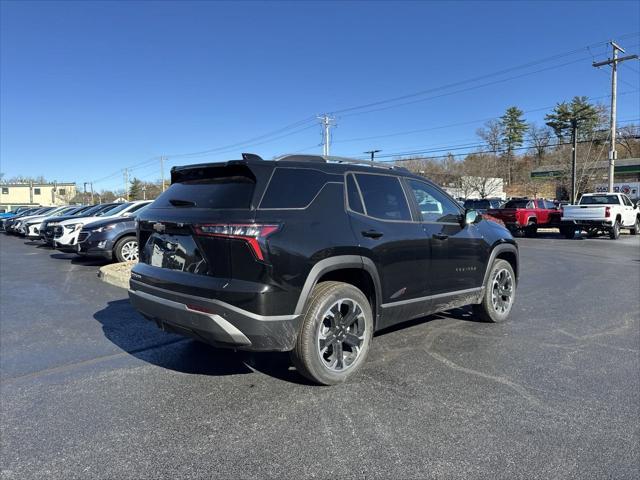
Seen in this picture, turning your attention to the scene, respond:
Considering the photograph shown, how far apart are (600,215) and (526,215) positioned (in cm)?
323

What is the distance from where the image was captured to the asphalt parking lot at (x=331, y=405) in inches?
107

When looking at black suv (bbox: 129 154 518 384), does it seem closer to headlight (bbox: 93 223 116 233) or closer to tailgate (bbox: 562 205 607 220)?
headlight (bbox: 93 223 116 233)

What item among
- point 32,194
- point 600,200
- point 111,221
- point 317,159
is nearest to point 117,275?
point 111,221

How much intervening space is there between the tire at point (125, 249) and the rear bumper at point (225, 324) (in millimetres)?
7778

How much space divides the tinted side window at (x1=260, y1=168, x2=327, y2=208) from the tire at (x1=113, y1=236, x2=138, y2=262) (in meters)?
8.04

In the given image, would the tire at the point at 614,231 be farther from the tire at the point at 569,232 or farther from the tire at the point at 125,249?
the tire at the point at 125,249

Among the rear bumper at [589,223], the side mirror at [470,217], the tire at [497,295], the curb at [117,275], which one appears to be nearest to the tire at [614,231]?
the rear bumper at [589,223]

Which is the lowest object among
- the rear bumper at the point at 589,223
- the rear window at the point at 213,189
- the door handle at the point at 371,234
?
the rear bumper at the point at 589,223

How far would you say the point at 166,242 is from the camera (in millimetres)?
3758

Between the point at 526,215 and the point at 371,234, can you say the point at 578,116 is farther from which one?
the point at 371,234

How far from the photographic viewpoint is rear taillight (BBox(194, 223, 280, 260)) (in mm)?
3211

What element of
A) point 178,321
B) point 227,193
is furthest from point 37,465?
point 227,193

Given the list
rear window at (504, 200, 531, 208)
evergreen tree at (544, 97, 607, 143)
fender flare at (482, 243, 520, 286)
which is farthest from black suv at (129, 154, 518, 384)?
evergreen tree at (544, 97, 607, 143)

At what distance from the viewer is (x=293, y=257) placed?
11.0 feet
